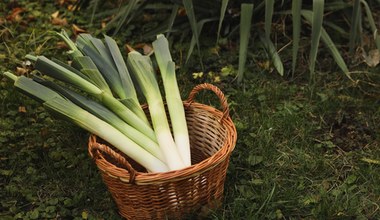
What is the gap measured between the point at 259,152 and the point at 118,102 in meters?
0.65

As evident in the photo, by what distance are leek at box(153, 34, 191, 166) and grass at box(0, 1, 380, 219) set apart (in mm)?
267

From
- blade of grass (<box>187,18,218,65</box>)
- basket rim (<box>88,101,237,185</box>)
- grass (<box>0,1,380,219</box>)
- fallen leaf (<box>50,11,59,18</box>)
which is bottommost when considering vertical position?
grass (<box>0,1,380,219</box>)

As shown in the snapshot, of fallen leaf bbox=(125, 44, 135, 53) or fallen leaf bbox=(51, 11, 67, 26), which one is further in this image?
fallen leaf bbox=(51, 11, 67, 26)

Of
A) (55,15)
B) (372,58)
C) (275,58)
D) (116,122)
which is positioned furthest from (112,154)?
(55,15)

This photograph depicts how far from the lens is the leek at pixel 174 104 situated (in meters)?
2.21

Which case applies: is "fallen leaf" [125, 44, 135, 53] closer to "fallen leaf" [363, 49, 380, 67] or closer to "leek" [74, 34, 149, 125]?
"leek" [74, 34, 149, 125]

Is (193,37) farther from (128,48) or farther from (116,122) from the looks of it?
(116,122)

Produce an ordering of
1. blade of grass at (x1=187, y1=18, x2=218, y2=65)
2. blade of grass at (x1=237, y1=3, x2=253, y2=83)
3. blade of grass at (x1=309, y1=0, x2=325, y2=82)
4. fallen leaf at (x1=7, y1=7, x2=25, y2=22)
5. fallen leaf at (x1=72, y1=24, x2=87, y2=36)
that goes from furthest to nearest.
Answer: fallen leaf at (x1=7, y1=7, x2=25, y2=22) < fallen leaf at (x1=72, y1=24, x2=87, y2=36) < blade of grass at (x1=187, y1=18, x2=218, y2=65) < blade of grass at (x1=237, y1=3, x2=253, y2=83) < blade of grass at (x1=309, y1=0, x2=325, y2=82)

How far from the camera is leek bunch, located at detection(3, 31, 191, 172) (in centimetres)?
214

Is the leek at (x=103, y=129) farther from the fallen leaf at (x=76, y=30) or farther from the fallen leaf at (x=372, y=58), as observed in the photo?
the fallen leaf at (x=372, y=58)

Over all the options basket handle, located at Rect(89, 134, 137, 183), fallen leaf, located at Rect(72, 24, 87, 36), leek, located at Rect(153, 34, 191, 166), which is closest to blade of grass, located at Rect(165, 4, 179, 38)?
fallen leaf, located at Rect(72, 24, 87, 36)

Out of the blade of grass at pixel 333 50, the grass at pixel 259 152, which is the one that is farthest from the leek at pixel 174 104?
the blade of grass at pixel 333 50

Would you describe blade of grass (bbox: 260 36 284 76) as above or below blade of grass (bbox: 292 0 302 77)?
below

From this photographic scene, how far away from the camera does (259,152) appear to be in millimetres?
2510
